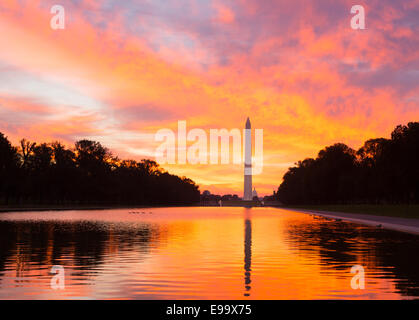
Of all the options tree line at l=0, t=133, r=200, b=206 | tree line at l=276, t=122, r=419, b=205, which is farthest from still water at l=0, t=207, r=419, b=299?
tree line at l=0, t=133, r=200, b=206

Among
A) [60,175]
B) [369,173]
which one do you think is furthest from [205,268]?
[369,173]

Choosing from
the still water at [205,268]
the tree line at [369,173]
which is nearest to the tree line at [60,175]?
the tree line at [369,173]

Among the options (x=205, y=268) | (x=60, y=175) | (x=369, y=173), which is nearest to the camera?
(x=205, y=268)

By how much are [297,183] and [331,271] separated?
17099cm

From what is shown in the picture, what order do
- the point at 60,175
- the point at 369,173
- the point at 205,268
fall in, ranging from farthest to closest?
the point at 369,173
the point at 60,175
the point at 205,268

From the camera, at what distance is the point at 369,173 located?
414 ft

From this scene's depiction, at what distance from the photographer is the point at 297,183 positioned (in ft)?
605

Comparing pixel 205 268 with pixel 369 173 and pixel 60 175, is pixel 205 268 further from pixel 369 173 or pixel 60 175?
pixel 369 173

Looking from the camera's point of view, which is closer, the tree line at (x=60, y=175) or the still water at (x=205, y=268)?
the still water at (x=205, y=268)

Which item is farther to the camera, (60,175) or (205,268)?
(60,175)

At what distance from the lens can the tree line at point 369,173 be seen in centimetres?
9594

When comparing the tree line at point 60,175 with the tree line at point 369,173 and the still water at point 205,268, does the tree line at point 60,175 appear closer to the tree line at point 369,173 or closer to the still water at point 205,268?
the tree line at point 369,173
